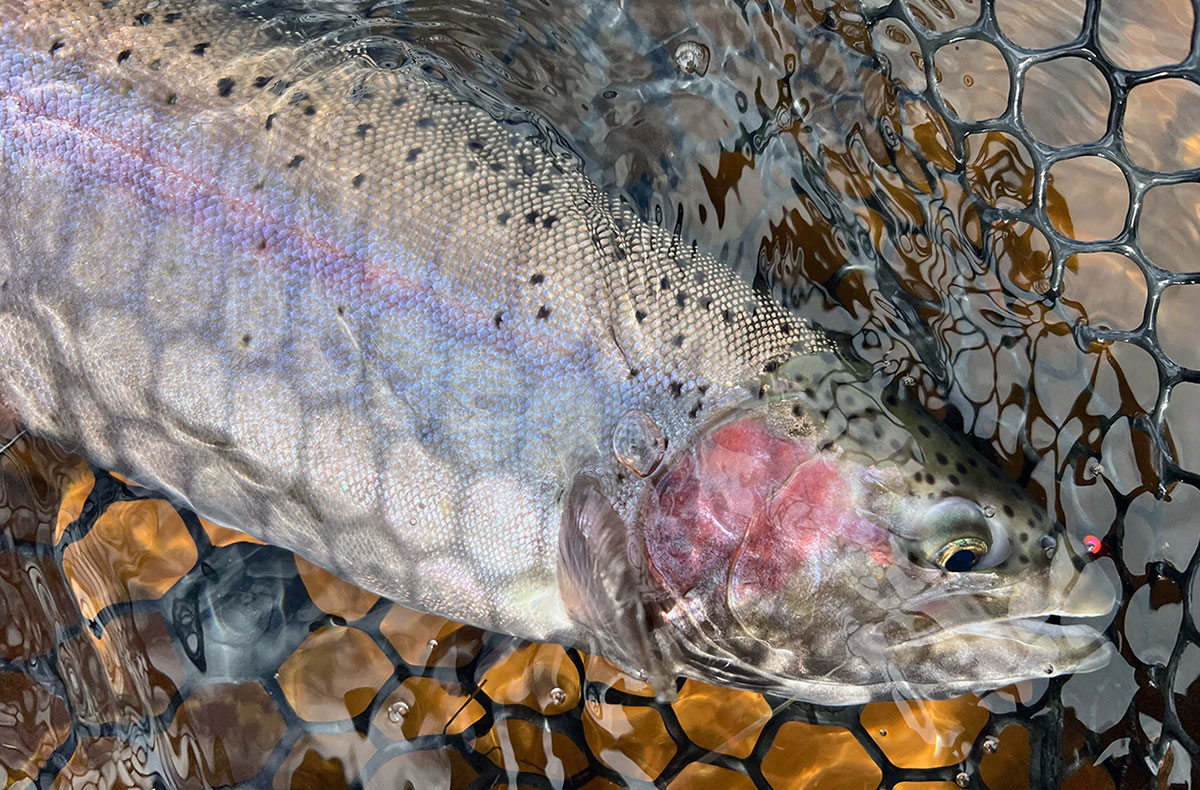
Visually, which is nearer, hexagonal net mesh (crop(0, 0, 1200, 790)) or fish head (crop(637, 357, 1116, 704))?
fish head (crop(637, 357, 1116, 704))

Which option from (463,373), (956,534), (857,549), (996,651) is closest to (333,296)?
(463,373)

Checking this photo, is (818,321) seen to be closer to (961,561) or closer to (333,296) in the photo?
(961,561)

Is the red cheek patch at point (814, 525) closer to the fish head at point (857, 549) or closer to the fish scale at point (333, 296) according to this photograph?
the fish head at point (857, 549)

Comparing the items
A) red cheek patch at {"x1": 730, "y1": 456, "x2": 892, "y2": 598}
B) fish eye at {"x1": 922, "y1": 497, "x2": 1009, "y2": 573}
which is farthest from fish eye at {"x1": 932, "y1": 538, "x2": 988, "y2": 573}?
red cheek patch at {"x1": 730, "y1": 456, "x2": 892, "y2": 598}

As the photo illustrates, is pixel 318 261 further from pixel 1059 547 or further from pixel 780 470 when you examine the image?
pixel 1059 547

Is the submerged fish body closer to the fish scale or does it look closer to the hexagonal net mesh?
the fish scale

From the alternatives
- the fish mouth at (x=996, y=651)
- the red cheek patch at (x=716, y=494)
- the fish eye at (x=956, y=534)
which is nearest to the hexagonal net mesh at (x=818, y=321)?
the fish mouth at (x=996, y=651)

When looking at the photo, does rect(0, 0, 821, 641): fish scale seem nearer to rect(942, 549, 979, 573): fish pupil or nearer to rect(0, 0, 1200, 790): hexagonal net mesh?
rect(0, 0, 1200, 790): hexagonal net mesh

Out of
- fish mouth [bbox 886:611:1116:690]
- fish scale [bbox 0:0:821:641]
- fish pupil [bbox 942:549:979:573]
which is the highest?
fish scale [bbox 0:0:821:641]

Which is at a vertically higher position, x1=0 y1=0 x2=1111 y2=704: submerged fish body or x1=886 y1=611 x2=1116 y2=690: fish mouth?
x1=0 y1=0 x2=1111 y2=704: submerged fish body
